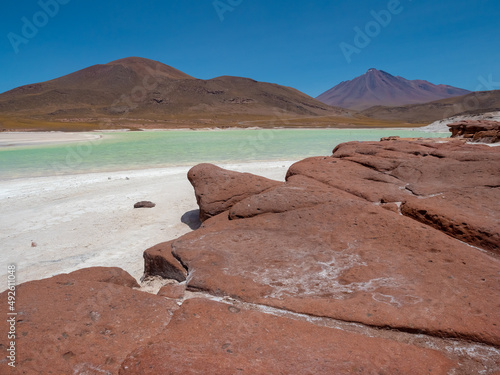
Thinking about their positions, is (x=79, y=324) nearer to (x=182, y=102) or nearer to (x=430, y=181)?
(x=430, y=181)

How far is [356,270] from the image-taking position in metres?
2.17

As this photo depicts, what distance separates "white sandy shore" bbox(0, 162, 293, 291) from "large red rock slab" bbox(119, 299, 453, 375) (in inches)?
87.3

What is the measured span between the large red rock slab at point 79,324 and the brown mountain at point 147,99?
79.1 m

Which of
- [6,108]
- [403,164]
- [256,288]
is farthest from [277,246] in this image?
[6,108]

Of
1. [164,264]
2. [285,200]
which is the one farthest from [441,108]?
[164,264]

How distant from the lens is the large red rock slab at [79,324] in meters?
1.44

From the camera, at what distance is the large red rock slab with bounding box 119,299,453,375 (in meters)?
1.37

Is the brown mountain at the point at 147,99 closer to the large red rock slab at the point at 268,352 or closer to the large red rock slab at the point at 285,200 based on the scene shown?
the large red rock slab at the point at 285,200

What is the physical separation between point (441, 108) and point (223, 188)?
5906 inches

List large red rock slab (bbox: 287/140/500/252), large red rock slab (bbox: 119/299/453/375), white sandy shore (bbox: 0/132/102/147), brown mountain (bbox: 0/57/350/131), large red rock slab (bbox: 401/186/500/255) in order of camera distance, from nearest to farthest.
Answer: large red rock slab (bbox: 119/299/453/375) → large red rock slab (bbox: 401/186/500/255) → large red rock slab (bbox: 287/140/500/252) → white sandy shore (bbox: 0/132/102/147) → brown mountain (bbox: 0/57/350/131)

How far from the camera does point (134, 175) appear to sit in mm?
10141

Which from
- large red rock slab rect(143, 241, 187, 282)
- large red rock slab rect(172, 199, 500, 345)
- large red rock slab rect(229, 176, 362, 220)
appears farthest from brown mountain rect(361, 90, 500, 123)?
large red rock slab rect(143, 241, 187, 282)

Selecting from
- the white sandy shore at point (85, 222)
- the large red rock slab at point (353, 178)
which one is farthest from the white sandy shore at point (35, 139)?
the large red rock slab at point (353, 178)

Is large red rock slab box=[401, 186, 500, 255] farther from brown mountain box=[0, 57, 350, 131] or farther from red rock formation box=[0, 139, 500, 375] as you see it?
brown mountain box=[0, 57, 350, 131]
